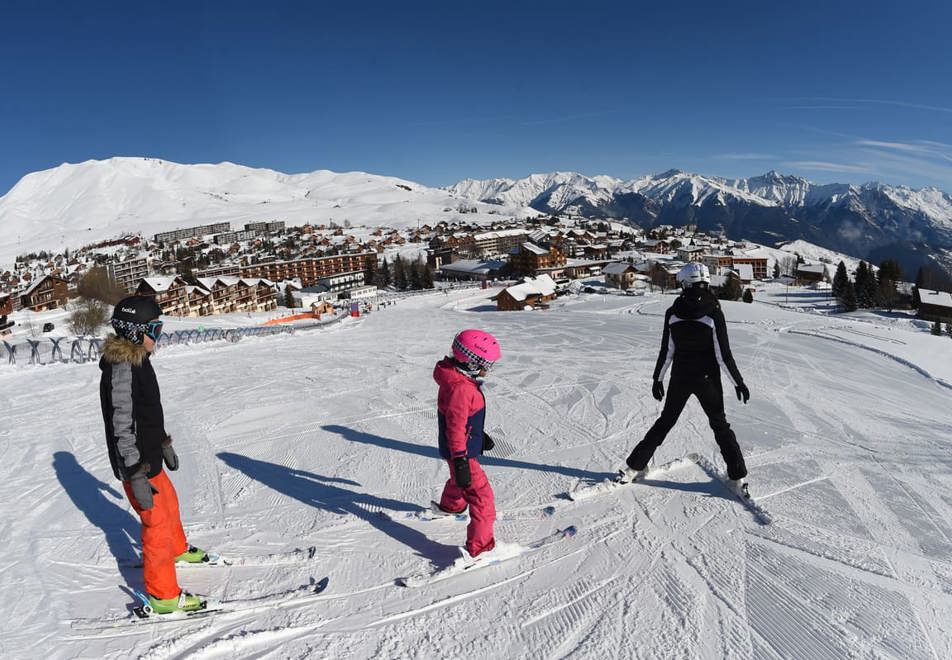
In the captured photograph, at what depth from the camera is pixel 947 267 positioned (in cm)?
18925

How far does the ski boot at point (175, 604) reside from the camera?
287cm

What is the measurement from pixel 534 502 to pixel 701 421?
3.02 metres

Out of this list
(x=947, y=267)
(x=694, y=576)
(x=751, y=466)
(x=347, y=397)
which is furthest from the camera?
(x=947, y=267)

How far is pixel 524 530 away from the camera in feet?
12.5

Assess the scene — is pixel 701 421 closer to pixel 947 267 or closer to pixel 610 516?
pixel 610 516

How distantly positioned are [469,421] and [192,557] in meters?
2.15

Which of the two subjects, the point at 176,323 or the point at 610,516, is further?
the point at 176,323

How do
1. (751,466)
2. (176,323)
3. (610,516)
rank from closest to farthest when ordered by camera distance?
(610,516), (751,466), (176,323)

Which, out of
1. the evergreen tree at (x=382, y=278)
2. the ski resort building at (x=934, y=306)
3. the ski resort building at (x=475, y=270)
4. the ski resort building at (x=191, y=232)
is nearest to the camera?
the ski resort building at (x=934, y=306)

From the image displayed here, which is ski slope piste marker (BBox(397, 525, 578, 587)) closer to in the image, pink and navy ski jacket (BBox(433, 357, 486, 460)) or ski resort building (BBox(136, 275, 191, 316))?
pink and navy ski jacket (BBox(433, 357, 486, 460))

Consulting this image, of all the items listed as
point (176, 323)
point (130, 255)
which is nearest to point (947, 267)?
point (176, 323)

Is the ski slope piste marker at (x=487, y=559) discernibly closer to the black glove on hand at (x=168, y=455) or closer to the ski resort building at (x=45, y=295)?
the black glove on hand at (x=168, y=455)

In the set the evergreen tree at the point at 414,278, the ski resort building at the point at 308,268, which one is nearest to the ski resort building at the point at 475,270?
the evergreen tree at the point at 414,278

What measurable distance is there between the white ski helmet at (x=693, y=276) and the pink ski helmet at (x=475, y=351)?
1.87 m
